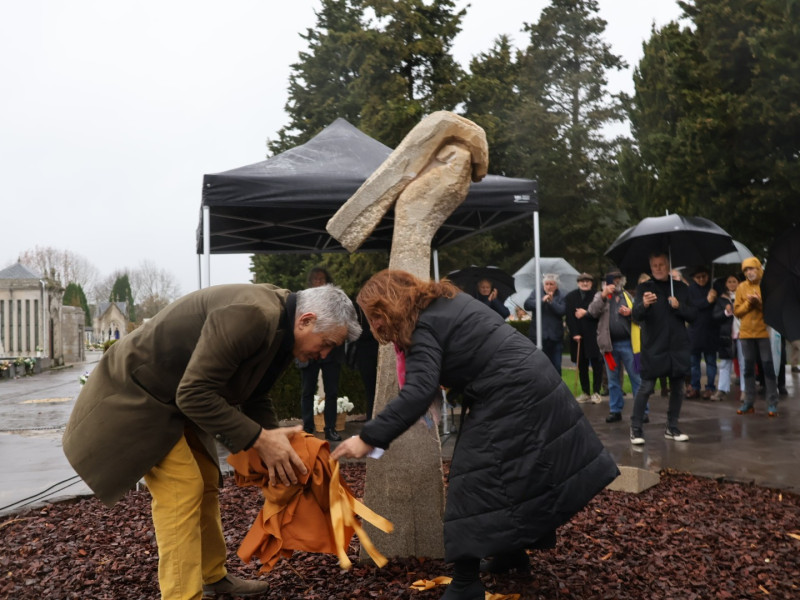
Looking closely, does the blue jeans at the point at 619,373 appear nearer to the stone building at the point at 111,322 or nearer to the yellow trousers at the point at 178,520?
the yellow trousers at the point at 178,520

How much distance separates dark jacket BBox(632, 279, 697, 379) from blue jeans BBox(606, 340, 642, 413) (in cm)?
170

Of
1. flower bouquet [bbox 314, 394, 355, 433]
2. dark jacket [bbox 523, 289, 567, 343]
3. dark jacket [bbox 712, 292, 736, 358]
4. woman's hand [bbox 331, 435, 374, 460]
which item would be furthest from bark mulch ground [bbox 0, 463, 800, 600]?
dark jacket [bbox 712, 292, 736, 358]

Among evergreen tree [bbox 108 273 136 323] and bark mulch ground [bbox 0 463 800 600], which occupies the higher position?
evergreen tree [bbox 108 273 136 323]

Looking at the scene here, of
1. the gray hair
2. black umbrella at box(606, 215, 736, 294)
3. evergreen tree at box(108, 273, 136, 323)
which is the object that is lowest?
the gray hair

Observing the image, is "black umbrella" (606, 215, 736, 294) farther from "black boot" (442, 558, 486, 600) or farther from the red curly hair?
"black boot" (442, 558, 486, 600)

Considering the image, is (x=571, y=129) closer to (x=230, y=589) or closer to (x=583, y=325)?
(x=583, y=325)

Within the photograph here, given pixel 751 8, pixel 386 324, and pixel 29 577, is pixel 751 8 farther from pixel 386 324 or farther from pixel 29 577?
pixel 29 577

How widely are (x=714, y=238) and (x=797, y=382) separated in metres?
6.63

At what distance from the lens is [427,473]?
372 cm

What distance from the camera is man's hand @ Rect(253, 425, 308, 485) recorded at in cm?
274

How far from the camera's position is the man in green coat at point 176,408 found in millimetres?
2723

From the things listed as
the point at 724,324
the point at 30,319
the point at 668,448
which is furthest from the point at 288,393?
the point at 30,319

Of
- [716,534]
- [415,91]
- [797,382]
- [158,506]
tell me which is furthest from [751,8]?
[158,506]

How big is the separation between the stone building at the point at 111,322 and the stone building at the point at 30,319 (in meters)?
50.8
